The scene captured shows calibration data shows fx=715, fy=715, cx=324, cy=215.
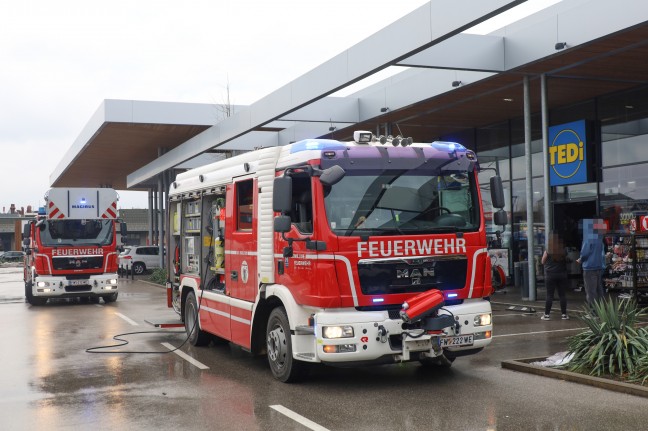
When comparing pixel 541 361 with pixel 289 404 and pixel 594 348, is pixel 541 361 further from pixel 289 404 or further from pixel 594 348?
pixel 289 404

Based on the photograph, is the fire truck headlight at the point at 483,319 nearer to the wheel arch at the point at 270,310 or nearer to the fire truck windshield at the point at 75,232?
the wheel arch at the point at 270,310

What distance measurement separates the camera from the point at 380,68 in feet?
49.0

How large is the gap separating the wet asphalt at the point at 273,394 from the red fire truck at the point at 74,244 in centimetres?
790

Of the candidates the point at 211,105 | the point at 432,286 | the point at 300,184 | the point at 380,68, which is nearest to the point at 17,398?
the point at 300,184

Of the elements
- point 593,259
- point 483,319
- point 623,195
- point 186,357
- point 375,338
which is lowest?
point 186,357

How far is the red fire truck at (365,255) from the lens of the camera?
26.2 ft

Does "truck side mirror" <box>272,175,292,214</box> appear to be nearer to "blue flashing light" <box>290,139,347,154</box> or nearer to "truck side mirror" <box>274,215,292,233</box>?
"truck side mirror" <box>274,215,292,233</box>

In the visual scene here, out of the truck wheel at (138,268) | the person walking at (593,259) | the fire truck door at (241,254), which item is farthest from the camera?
the truck wheel at (138,268)

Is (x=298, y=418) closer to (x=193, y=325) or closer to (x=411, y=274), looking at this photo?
(x=411, y=274)

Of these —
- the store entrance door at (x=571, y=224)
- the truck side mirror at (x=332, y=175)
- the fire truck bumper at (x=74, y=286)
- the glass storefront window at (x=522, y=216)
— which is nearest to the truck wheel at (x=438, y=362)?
the truck side mirror at (x=332, y=175)

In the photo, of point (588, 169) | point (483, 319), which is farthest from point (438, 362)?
point (588, 169)

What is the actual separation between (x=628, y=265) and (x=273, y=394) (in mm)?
12268

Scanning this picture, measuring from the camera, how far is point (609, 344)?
8.63 meters

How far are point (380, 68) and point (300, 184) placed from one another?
714cm
